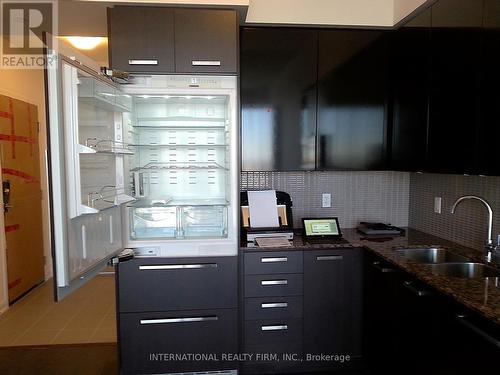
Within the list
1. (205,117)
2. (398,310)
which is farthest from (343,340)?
(205,117)

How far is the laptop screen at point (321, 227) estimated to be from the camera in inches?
94.6

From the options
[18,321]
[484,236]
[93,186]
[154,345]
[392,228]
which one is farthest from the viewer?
[18,321]

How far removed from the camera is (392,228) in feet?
8.44

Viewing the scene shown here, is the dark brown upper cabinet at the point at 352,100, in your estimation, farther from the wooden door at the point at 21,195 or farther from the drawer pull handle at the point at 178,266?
the wooden door at the point at 21,195

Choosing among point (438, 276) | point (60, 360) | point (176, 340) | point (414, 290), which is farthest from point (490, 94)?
point (60, 360)

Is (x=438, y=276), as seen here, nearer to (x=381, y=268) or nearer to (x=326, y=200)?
(x=381, y=268)

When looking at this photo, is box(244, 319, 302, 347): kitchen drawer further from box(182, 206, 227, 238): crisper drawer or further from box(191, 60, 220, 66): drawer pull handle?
box(191, 60, 220, 66): drawer pull handle

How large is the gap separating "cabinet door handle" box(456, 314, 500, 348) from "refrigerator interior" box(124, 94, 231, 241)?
1.39m

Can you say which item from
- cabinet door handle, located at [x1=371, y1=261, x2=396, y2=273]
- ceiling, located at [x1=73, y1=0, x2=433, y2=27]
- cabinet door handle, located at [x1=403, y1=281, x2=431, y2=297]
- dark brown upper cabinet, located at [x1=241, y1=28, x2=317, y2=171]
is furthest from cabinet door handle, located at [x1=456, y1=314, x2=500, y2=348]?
ceiling, located at [x1=73, y1=0, x2=433, y2=27]

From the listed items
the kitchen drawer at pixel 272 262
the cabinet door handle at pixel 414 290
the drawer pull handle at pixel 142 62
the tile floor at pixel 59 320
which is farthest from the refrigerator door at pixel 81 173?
the cabinet door handle at pixel 414 290

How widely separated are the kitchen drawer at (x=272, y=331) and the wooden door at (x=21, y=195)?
96.6 inches

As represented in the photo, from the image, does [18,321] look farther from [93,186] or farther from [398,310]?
[398,310]

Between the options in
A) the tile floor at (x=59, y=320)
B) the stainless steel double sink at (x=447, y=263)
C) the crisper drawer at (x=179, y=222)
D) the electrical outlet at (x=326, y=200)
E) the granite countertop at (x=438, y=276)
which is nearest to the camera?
the granite countertop at (x=438, y=276)

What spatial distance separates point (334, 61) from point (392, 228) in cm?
129
